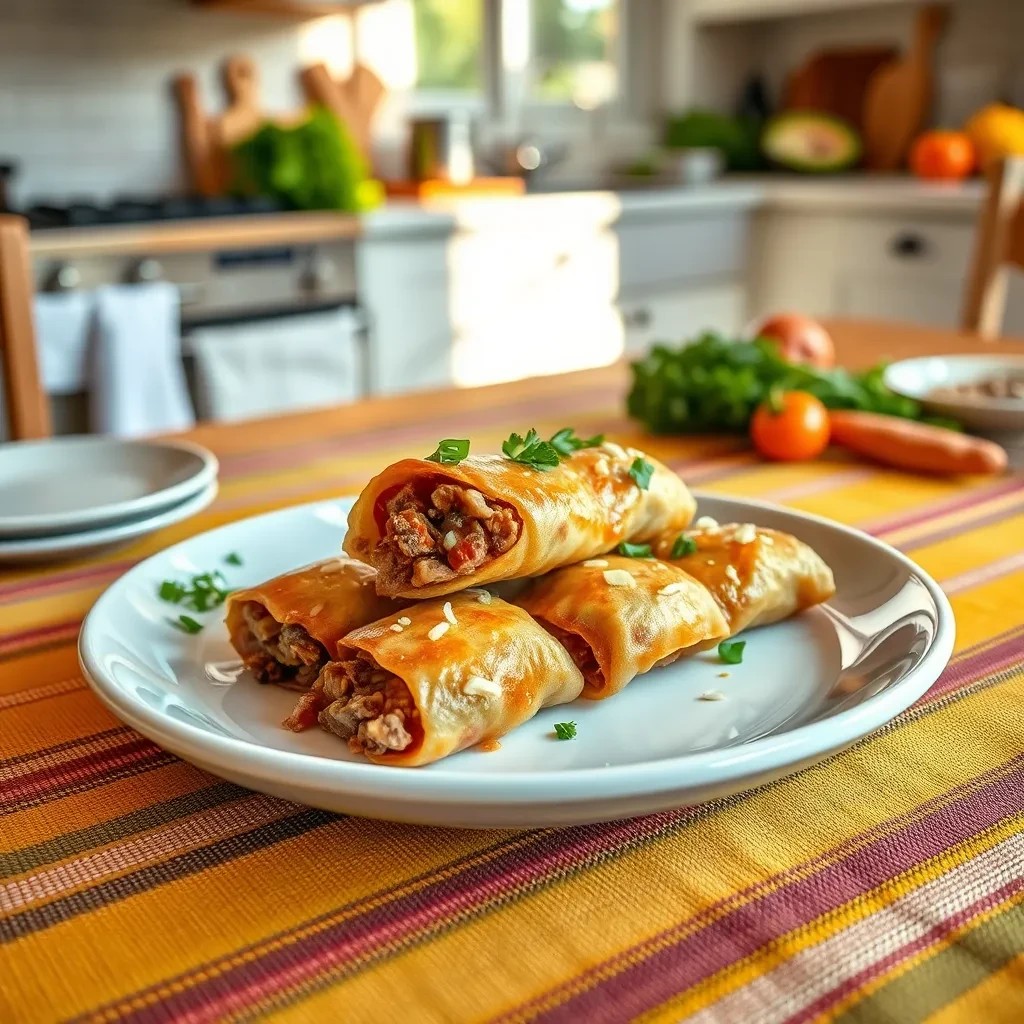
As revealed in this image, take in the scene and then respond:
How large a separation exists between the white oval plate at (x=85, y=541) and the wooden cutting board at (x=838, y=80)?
13.7 feet

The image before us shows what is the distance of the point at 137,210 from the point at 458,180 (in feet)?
3.95

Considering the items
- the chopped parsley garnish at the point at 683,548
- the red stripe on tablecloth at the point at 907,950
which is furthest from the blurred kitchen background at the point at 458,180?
the red stripe on tablecloth at the point at 907,950

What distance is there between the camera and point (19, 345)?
175 cm

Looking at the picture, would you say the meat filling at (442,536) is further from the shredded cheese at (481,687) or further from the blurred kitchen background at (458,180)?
the blurred kitchen background at (458,180)

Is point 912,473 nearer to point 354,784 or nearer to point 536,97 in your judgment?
point 354,784

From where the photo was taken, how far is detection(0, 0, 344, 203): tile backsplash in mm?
3322

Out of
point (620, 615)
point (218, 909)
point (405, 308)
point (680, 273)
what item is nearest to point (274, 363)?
point (405, 308)

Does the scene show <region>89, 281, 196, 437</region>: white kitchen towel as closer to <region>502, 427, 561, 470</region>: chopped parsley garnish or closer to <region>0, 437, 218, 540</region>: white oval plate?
<region>0, 437, 218, 540</region>: white oval plate

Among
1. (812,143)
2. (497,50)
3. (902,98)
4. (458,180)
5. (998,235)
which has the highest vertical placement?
(497,50)

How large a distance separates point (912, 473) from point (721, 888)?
0.90 meters

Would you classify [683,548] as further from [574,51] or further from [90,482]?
[574,51]

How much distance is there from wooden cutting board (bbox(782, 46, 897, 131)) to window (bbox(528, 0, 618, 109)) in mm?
764

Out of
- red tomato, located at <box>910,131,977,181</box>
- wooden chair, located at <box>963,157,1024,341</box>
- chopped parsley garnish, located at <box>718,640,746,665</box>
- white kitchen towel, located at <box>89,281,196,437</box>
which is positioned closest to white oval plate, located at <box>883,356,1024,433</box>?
wooden chair, located at <box>963,157,1024,341</box>

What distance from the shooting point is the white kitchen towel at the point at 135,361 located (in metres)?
2.78
